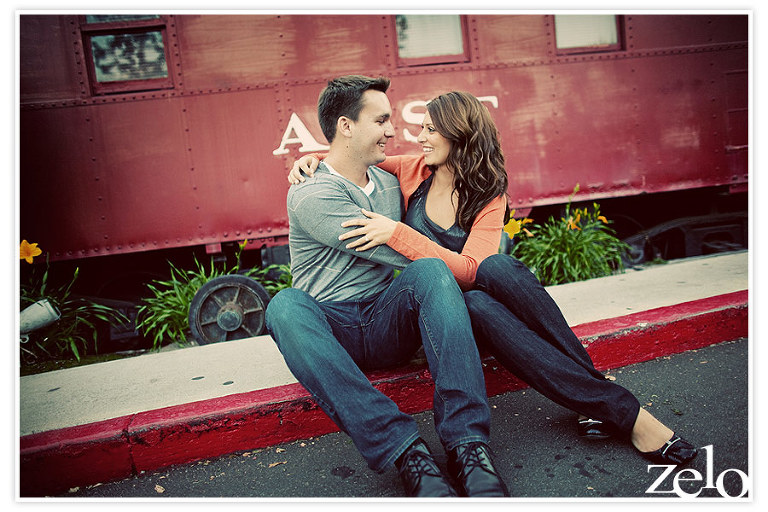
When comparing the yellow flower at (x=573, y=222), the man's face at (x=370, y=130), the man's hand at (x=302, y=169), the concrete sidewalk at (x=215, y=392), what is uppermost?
the man's face at (x=370, y=130)

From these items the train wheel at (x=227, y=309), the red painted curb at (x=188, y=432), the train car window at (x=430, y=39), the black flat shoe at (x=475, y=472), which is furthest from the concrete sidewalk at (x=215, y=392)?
the train car window at (x=430, y=39)

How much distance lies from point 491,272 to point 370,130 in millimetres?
886

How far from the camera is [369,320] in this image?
2.06 meters

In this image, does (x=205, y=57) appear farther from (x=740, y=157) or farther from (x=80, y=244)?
(x=740, y=157)

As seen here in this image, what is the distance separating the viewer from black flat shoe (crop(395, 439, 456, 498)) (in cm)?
152

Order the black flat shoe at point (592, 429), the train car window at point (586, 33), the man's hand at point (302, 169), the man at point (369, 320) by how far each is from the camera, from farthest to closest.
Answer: the train car window at point (586, 33) → the man's hand at point (302, 169) → the black flat shoe at point (592, 429) → the man at point (369, 320)

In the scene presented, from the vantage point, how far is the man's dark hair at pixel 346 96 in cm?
227

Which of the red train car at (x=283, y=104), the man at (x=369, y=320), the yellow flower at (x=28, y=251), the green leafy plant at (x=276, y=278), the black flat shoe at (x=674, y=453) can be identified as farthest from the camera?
the green leafy plant at (x=276, y=278)

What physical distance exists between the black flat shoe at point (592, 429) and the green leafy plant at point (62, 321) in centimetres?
341

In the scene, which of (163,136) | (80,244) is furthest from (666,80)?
(80,244)

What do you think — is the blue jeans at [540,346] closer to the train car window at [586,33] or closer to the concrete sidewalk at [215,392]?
the concrete sidewalk at [215,392]

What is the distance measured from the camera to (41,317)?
3.52 meters

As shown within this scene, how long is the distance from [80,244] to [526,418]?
146 inches

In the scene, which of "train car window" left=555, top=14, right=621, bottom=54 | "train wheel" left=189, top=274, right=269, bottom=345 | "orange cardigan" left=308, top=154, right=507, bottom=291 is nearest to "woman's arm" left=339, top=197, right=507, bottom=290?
"orange cardigan" left=308, top=154, right=507, bottom=291
